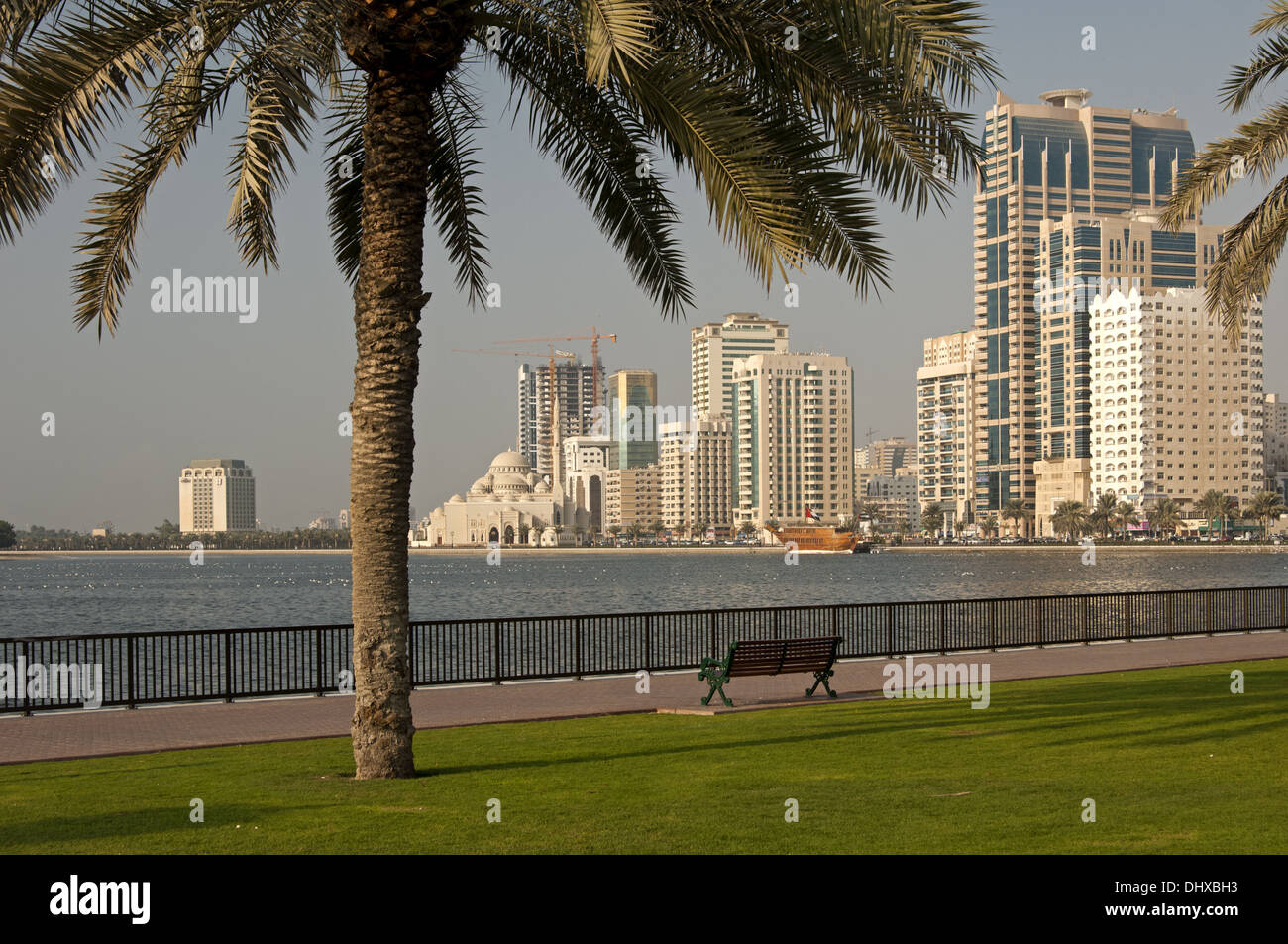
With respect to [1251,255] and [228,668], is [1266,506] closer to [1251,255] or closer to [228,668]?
[1251,255]

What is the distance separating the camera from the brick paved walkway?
1468 centimetres

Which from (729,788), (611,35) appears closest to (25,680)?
(729,788)

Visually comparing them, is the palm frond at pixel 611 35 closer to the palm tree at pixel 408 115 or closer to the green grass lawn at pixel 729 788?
the palm tree at pixel 408 115

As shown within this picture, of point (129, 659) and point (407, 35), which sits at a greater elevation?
point (407, 35)

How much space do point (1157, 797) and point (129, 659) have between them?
41.9 feet

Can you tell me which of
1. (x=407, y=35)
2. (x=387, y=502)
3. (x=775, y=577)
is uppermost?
(x=407, y=35)

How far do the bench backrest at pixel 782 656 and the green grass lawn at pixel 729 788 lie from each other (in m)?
1.48

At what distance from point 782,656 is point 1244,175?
9118 mm

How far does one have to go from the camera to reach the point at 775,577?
127m
